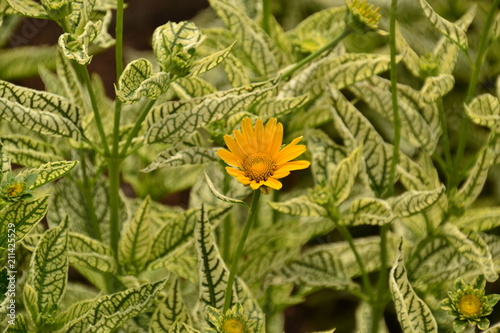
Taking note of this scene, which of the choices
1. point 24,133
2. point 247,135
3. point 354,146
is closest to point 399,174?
point 354,146

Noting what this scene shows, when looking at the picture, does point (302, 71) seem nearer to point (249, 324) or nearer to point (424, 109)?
point (424, 109)

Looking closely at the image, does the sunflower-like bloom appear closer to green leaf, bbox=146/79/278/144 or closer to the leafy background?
green leaf, bbox=146/79/278/144

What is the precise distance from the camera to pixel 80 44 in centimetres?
49

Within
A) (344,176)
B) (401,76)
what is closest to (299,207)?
(344,176)

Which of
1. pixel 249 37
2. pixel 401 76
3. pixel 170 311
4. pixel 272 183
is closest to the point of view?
pixel 272 183

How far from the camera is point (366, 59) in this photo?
2.03 ft

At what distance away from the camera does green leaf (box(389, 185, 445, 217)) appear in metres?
0.56

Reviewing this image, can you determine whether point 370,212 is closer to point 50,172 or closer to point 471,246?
point 471,246

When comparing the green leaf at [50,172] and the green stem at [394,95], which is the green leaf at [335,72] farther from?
the green leaf at [50,172]

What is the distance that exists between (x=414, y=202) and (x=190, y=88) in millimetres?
222

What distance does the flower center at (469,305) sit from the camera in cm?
51

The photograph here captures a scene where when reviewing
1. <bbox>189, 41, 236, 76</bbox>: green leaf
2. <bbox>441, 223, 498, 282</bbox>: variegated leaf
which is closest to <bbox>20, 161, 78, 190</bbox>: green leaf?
<bbox>189, 41, 236, 76</bbox>: green leaf

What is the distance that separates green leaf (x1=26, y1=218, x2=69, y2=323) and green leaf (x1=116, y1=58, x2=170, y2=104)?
0.11 m

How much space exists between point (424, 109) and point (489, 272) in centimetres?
17
